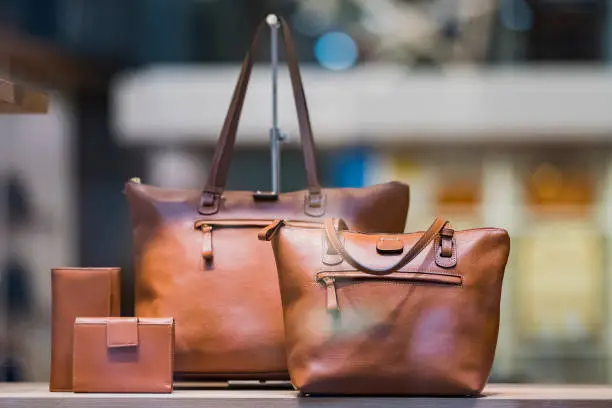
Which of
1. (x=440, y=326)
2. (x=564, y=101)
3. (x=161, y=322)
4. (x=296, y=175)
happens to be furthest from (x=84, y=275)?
(x=564, y=101)

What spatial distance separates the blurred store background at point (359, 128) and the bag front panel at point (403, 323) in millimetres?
1675

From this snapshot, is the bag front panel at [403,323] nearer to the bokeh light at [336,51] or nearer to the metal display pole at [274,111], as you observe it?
the metal display pole at [274,111]

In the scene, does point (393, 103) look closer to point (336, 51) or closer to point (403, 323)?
point (336, 51)

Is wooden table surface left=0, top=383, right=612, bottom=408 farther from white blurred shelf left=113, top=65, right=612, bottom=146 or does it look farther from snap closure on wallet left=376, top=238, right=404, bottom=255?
white blurred shelf left=113, top=65, right=612, bottom=146

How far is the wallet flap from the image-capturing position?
2.33 metres

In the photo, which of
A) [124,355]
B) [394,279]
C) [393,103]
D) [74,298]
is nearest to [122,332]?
[124,355]

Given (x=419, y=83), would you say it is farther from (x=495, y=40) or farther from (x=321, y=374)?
(x=321, y=374)

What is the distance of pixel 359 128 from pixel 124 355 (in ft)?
8.15

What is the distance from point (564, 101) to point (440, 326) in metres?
2.85

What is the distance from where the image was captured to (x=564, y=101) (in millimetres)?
4840

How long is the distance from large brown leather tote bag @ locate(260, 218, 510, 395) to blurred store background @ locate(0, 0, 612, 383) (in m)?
1.67

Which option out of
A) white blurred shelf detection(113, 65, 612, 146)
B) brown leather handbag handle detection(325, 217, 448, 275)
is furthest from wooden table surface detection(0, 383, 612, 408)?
white blurred shelf detection(113, 65, 612, 146)

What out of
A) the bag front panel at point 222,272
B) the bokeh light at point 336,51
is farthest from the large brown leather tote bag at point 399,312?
the bokeh light at point 336,51

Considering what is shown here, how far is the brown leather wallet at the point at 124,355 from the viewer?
2.33m
